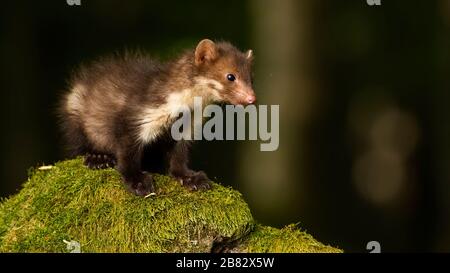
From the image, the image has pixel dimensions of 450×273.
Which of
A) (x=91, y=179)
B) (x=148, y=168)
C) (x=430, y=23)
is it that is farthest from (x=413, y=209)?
(x=91, y=179)

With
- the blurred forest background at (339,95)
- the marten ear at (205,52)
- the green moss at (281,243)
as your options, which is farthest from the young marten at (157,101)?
the blurred forest background at (339,95)

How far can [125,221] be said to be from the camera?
237 inches

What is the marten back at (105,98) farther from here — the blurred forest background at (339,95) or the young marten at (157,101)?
the blurred forest background at (339,95)

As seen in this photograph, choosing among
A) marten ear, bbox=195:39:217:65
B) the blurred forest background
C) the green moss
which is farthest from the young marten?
the blurred forest background

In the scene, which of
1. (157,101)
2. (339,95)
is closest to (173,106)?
(157,101)

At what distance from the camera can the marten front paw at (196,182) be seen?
21.5 ft

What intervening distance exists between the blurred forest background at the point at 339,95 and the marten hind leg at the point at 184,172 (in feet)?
16.1

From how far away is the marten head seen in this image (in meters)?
6.95

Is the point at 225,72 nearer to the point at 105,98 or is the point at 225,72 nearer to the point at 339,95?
the point at 105,98

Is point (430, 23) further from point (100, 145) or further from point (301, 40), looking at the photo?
point (100, 145)

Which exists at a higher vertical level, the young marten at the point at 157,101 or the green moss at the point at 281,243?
the young marten at the point at 157,101

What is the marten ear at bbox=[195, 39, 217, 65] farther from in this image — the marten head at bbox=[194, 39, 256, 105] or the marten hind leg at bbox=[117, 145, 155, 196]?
the marten hind leg at bbox=[117, 145, 155, 196]

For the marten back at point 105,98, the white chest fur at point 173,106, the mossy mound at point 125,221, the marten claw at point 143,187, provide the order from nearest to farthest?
the mossy mound at point 125,221
the marten claw at point 143,187
the white chest fur at point 173,106
the marten back at point 105,98

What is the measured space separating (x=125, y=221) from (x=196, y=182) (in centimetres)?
84
